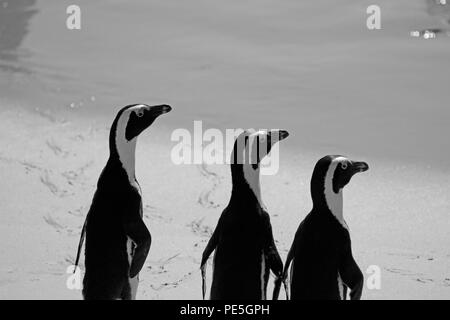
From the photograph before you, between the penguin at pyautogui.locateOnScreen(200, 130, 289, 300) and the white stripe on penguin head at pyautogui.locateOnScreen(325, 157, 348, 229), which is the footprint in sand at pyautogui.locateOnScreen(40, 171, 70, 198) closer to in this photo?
the penguin at pyautogui.locateOnScreen(200, 130, 289, 300)

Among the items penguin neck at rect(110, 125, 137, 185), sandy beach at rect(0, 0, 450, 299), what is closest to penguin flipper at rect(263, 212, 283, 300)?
penguin neck at rect(110, 125, 137, 185)

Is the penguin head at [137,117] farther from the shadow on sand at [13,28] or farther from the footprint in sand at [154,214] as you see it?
the shadow on sand at [13,28]

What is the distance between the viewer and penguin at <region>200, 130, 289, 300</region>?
3.52 m

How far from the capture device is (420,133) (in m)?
6.89

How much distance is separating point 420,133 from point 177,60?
3.01 m

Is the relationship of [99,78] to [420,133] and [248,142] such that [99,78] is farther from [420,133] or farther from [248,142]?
[248,142]

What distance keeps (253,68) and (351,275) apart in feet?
17.7

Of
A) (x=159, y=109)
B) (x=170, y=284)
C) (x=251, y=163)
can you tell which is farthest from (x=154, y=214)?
(x=251, y=163)

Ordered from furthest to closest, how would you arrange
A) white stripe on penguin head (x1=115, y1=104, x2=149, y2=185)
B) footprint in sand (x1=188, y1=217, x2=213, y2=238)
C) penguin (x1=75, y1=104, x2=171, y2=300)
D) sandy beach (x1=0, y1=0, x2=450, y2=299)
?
1. footprint in sand (x1=188, y1=217, x2=213, y2=238)
2. sandy beach (x1=0, y1=0, x2=450, y2=299)
3. white stripe on penguin head (x1=115, y1=104, x2=149, y2=185)
4. penguin (x1=75, y1=104, x2=171, y2=300)

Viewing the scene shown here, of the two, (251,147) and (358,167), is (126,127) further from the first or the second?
(358,167)

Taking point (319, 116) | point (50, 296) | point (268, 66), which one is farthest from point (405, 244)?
point (268, 66)

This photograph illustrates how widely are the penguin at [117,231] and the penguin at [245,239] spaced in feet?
0.97

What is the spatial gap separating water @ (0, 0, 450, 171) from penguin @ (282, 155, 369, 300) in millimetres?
2750

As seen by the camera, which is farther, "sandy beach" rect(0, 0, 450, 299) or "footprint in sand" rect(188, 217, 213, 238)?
"footprint in sand" rect(188, 217, 213, 238)
